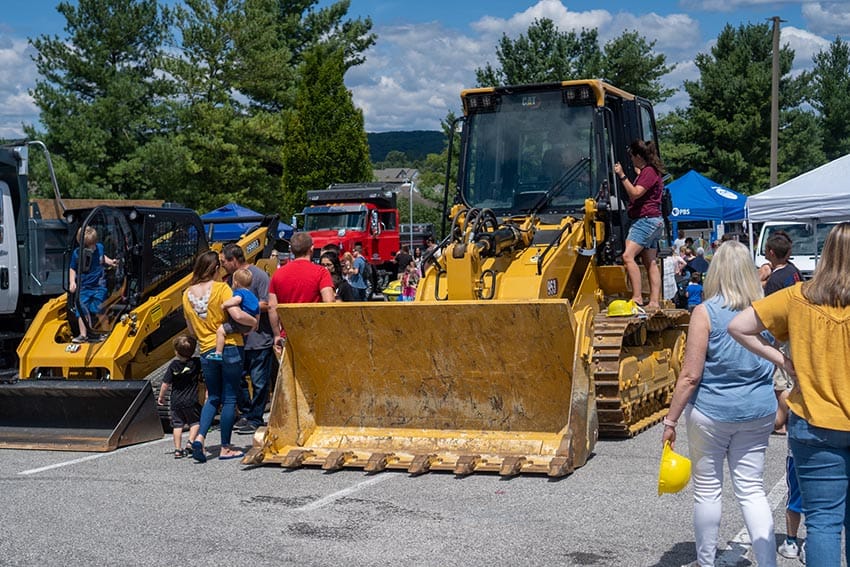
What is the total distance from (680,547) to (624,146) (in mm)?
5505

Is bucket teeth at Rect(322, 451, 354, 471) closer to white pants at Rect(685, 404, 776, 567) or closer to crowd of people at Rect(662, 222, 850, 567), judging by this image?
crowd of people at Rect(662, 222, 850, 567)

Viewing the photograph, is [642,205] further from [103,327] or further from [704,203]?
[704,203]

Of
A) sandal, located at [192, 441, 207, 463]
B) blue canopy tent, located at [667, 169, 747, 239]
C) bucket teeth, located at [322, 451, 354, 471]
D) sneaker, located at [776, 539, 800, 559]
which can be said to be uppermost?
blue canopy tent, located at [667, 169, 747, 239]

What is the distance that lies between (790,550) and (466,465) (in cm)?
275

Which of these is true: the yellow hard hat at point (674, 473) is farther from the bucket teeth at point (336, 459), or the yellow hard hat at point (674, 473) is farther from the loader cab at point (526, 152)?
the loader cab at point (526, 152)

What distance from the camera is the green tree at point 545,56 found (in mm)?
44719

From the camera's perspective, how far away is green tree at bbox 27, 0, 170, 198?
35719mm

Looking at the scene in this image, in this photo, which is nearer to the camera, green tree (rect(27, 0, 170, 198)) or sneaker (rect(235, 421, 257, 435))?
sneaker (rect(235, 421, 257, 435))

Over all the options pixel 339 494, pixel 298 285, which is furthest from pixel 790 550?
pixel 298 285

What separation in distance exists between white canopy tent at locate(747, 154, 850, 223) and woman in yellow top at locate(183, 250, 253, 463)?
10.5 metres

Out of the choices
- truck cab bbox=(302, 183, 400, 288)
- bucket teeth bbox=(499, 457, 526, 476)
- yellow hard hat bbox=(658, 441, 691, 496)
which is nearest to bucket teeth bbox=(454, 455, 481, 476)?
bucket teeth bbox=(499, 457, 526, 476)

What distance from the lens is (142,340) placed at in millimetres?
11227

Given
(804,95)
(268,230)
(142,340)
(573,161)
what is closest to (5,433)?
(142,340)

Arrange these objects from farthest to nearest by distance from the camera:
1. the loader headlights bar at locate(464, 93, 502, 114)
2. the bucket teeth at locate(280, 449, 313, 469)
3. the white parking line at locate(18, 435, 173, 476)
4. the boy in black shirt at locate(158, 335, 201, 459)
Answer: the loader headlights bar at locate(464, 93, 502, 114), the boy in black shirt at locate(158, 335, 201, 459), the white parking line at locate(18, 435, 173, 476), the bucket teeth at locate(280, 449, 313, 469)
